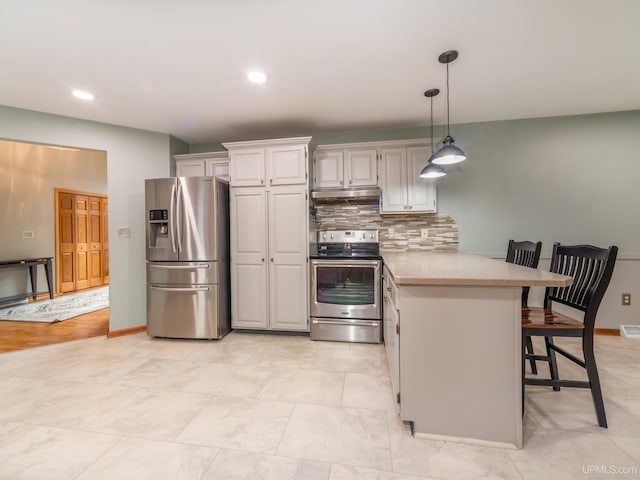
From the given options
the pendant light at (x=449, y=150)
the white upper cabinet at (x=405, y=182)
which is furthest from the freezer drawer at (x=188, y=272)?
the pendant light at (x=449, y=150)

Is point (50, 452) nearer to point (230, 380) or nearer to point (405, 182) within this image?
point (230, 380)

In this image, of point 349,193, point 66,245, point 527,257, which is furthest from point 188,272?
point 66,245

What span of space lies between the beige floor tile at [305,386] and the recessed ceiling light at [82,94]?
2948 millimetres

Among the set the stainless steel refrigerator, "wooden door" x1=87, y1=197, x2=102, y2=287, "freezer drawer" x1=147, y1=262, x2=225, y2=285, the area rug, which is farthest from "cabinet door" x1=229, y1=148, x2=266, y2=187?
"wooden door" x1=87, y1=197, x2=102, y2=287

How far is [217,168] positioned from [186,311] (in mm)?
1733

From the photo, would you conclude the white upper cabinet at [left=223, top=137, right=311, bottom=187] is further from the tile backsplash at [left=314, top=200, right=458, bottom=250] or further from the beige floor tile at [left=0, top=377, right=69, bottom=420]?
the beige floor tile at [left=0, top=377, right=69, bottom=420]

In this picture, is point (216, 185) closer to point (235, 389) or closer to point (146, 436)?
point (235, 389)

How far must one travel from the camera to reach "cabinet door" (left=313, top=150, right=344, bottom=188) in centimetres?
326

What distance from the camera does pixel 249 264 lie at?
3080mm

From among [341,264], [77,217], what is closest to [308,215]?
[341,264]

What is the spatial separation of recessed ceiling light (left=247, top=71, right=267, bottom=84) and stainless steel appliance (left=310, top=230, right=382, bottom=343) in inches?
66.8

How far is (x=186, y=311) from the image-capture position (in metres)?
2.93

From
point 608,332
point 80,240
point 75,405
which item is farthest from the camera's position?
point 80,240

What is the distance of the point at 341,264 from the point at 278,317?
36.6 inches
